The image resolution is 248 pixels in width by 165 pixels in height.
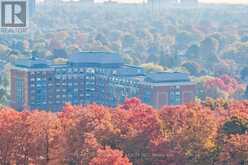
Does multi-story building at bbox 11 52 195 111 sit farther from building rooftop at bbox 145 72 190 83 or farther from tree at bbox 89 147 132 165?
tree at bbox 89 147 132 165

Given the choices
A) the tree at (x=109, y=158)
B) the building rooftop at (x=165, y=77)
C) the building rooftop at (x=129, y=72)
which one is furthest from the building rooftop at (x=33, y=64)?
the tree at (x=109, y=158)

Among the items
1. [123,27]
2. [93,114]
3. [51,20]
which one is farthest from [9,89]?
[51,20]

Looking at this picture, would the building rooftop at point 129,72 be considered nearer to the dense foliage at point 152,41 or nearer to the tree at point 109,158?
the dense foliage at point 152,41

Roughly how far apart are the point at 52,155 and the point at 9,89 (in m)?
26.9

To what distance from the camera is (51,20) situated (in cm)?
10912

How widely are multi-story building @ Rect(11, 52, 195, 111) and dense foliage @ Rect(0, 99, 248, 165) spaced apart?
18.8 metres

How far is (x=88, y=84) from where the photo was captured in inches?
1770

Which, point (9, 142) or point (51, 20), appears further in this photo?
point (51, 20)

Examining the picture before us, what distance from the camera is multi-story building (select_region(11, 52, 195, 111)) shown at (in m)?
42.0

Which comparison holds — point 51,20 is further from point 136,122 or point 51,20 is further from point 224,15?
point 136,122

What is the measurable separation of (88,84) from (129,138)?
22962mm

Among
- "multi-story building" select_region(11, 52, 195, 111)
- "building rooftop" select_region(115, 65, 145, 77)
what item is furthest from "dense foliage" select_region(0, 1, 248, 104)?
"building rooftop" select_region(115, 65, 145, 77)

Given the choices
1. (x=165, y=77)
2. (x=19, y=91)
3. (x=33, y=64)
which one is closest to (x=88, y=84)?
(x=33, y=64)

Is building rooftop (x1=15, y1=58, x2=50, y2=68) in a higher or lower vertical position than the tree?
lower
